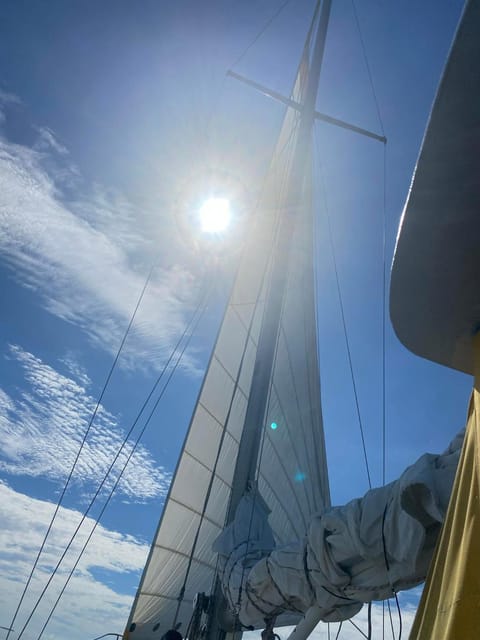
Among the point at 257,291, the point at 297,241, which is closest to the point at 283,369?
the point at 257,291

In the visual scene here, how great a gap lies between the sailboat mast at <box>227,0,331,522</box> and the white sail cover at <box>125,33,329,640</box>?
0.15 metres

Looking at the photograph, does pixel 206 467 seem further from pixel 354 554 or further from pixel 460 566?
pixel 460 566

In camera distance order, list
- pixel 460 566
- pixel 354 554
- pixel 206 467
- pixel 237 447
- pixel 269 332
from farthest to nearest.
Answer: pixel 237 447 < pixel 206 467 < pixel 269 332 < pixel 354 554 < pixel 460 566

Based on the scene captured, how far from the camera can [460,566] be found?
3.46 feet

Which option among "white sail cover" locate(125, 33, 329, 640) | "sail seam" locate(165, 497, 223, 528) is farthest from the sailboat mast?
"sail seam" locate(165, 497, 223, 528)

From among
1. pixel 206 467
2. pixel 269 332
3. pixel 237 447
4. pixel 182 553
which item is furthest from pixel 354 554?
pixel 237 447

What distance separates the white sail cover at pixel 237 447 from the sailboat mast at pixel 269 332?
0.50ft

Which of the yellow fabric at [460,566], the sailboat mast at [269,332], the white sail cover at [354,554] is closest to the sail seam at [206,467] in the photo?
the sailboat mast at [269,332]

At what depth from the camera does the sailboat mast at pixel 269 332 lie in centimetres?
416

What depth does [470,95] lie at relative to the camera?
96 centimetres

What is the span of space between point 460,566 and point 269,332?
145 inches

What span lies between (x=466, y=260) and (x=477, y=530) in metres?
0.60

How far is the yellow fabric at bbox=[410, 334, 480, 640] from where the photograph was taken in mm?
990

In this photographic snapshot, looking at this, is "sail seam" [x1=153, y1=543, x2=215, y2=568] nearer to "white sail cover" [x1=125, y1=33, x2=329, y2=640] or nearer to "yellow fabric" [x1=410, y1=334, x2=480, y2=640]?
"white sail cover" [x1=125, y1=33, x2=329, y2=640]
